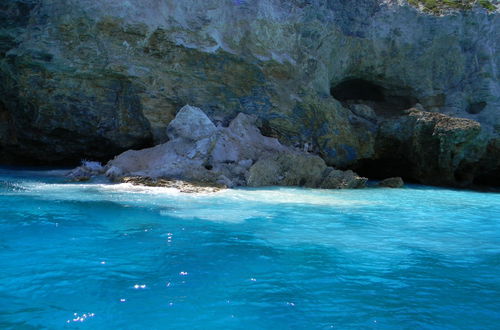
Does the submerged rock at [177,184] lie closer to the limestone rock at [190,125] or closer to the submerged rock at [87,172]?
the submerged rock at [87,172]

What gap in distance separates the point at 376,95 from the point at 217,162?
1237cm

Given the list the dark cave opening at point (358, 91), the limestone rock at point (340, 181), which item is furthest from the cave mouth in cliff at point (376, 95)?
the limestone rock at point (340, 181)

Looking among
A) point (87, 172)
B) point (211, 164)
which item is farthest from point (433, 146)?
point (87, 172)

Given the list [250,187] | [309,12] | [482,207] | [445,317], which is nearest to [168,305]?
[445,317]

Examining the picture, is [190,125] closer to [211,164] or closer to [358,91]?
[211,164]

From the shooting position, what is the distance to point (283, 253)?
5723 mm

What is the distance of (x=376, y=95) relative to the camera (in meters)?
22.9

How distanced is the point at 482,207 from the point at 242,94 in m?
9.37

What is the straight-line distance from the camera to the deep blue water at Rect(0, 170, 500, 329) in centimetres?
377

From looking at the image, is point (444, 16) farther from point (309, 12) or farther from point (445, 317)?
point (445, 317)

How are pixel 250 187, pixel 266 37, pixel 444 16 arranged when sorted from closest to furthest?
pixel 250 187 → pixel 266 37 → pixel 444 16

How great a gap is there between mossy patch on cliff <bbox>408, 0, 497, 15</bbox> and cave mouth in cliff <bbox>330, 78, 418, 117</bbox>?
162 inches

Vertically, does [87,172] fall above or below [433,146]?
below

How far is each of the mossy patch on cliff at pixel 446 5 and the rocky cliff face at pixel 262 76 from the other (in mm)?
419
